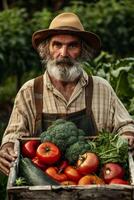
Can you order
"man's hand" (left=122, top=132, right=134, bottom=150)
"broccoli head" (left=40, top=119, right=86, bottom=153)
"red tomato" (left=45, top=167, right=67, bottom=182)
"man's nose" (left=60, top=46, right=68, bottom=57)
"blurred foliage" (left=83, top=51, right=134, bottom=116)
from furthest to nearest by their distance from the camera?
"blurred foliage" (left=83, top=51, right=134, bottom=116)
"man's nose" (left=60, top=46, right=68, bottom=57)
"man's hand" (left=122, top=132, right=134, bottom=150)
"broccoli head" (left=40, top=119, right=86, bottom=153)
"red tomato" (left=45, top=167, right=67, bottom=182)

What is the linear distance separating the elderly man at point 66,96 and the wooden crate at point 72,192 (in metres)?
1.12

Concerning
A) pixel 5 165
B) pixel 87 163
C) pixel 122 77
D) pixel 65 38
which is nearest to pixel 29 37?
pixel 122 77

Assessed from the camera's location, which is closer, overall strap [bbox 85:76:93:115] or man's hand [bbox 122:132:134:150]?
man's hand [bbox 122:132:134:150]

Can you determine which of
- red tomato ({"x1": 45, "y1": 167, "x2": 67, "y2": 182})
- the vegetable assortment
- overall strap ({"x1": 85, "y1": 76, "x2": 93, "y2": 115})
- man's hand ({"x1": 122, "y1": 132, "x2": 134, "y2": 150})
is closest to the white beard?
overall strap ({"x1": 85, "y1": 76, "x2": 93, "y2": 115})

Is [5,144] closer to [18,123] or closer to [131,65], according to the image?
[18,123]

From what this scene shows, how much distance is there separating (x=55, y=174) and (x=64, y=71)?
1001 mm

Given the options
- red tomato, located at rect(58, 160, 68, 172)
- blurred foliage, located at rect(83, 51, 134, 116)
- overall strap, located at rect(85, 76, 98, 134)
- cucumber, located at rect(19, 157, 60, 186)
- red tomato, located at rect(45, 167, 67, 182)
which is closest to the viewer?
cucumber, located at rect(19, 157, 60, 186)

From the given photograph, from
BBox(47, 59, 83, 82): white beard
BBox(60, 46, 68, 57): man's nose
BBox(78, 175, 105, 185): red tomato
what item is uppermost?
BBox(60, 46, 68, 57): man's nose

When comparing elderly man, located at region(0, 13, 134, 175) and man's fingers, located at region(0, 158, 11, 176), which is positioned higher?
elderly man, located at region(0, 13, 134, 175)

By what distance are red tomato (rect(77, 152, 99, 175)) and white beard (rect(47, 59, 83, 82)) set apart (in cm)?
84

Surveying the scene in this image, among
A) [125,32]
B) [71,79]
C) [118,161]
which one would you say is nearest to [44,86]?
[71,79]

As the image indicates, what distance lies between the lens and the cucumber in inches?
148

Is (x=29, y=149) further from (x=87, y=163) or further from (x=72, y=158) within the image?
(x=87, y=163)

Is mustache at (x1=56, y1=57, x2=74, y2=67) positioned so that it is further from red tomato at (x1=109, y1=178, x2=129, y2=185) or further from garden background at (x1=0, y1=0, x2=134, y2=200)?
garden background at (x1=0, y1=0, x2=134, y2=200)
